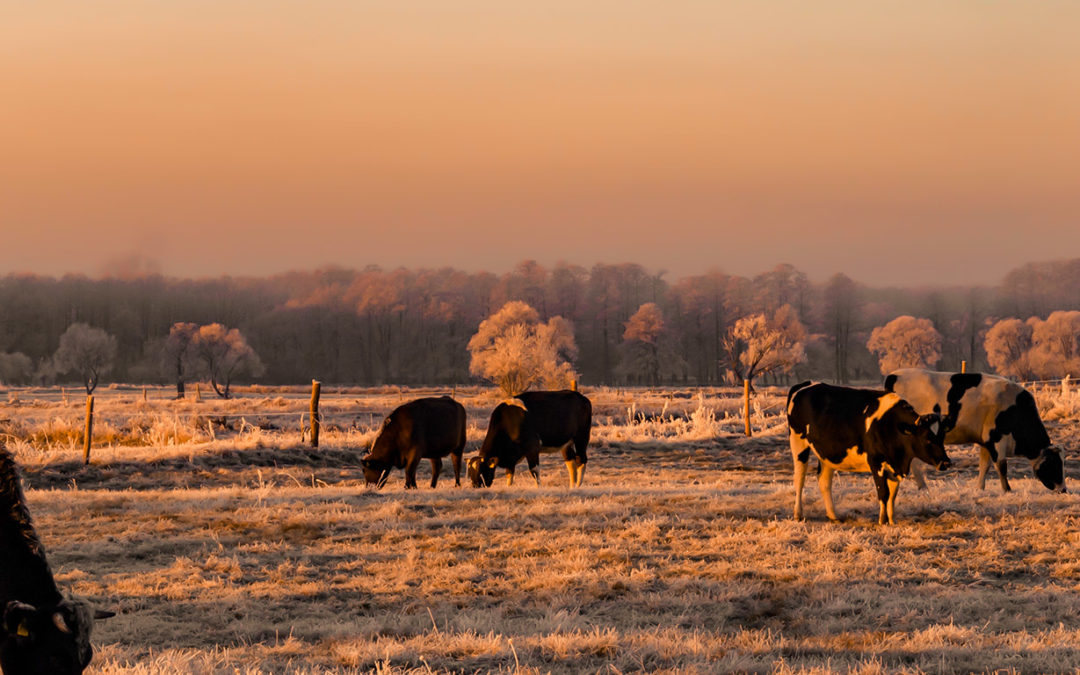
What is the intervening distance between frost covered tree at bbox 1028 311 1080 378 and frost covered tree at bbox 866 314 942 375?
1161 cm

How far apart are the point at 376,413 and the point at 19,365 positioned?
3548 inches

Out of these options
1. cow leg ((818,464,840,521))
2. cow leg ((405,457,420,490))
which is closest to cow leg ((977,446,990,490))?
cow leg ((818,464,840,521))

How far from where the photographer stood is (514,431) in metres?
17.6

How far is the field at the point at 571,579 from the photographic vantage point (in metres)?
6.86

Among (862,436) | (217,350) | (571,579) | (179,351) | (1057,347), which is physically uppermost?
(1057,347)

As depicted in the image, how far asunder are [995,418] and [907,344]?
345ft

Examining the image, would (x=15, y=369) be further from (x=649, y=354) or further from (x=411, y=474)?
(x=411, y=474)

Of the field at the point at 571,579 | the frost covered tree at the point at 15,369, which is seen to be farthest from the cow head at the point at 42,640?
the frost covered tree at the point at 15,369

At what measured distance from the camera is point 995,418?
15.1 metres

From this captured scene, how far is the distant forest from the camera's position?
136 meters

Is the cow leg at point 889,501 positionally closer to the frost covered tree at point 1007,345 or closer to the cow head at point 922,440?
the cow head at point 922,440

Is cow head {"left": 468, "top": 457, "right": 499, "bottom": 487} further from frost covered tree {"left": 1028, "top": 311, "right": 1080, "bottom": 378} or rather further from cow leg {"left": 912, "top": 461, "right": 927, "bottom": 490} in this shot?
frost covered tree {"left": 1028, "top": 311, "right": 1080, "bottom": 378}

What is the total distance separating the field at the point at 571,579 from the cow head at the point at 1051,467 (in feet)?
2.93

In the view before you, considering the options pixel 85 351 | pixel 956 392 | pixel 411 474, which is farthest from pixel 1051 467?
pixel 85 351
